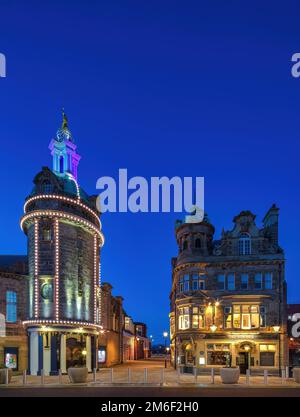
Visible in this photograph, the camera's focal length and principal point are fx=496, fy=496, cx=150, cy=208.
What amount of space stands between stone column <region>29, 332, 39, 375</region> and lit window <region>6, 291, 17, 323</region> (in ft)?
7.12

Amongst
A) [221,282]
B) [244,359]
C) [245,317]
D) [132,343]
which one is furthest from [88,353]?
[132,343]

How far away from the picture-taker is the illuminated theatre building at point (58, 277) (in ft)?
139

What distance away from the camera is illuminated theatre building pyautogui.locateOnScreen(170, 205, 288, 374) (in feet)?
137

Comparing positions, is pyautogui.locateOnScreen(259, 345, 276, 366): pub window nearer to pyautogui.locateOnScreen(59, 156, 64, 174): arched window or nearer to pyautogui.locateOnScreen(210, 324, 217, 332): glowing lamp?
pyautogui.locateOnScreen(210, 324, 217, 332): glowing lamp

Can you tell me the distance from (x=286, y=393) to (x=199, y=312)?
18485 millimetres

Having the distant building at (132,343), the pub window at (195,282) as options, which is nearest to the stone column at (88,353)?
the pub window at (195,282)

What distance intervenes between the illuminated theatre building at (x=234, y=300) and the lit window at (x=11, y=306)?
47.3 feet

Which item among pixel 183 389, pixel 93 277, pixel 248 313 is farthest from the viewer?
pixel 93 277

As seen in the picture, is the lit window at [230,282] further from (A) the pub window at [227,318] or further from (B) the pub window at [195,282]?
(B) the pub window at [195,282]

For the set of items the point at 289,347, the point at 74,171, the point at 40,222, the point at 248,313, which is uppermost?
the point at 74,171

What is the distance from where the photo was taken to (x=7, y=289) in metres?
42.7

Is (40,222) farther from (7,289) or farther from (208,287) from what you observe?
(208,287)
